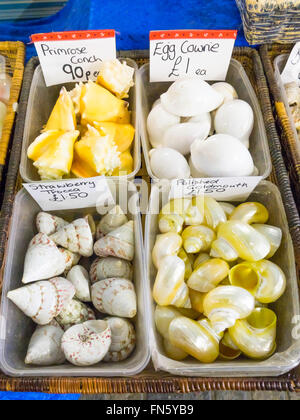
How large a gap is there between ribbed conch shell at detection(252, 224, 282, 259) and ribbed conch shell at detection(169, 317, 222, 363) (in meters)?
0.18

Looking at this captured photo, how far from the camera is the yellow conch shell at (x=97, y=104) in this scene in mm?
747

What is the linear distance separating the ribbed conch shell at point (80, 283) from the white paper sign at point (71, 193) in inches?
5.6

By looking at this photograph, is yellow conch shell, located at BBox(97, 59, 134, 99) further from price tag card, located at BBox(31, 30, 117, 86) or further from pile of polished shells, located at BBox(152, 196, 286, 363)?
pile of polished shells, located at BBox(152, 196, 286, 363)

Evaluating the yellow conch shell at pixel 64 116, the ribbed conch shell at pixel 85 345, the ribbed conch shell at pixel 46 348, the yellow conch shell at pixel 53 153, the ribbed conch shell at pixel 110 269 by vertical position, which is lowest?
the ribbed conch shell at pixel 46 348

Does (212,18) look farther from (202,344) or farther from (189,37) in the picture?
(202,344)

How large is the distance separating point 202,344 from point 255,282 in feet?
0.43

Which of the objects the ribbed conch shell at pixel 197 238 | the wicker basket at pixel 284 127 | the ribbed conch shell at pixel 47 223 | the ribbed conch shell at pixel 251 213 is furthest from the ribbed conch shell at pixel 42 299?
the wicker basket at pixel 284 127

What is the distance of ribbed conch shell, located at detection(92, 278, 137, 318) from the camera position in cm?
60

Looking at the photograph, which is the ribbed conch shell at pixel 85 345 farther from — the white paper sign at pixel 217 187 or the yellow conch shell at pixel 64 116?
the yellow conch shell at pixel 64 116

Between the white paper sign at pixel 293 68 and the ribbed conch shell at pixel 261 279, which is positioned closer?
the ribbed conch shell at pixel 261 279

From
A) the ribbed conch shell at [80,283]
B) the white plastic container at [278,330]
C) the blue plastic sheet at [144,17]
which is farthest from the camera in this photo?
the blue plastic sheet at [144,17]

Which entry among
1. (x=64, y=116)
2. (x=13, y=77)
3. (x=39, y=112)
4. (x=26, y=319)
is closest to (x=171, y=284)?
(x=26, y=319)

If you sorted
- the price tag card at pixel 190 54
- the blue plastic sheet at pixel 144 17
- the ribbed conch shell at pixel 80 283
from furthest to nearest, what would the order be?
1. the blue plastic sheet at pixel 144 17
2. the price tag card at pixel 190 54
3. the ribbed conch shell at pixel 80 283
